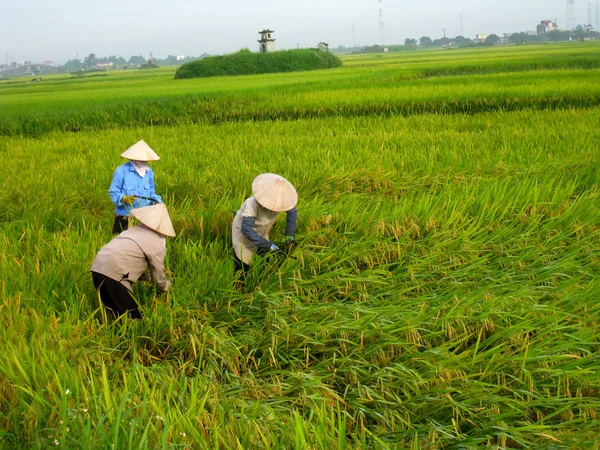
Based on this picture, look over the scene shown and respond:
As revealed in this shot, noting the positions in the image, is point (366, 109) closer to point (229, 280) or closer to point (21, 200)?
point (21, 200)

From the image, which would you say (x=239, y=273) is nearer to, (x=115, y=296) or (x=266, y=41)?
(x=115, y=296)

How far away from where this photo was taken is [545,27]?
132625mm

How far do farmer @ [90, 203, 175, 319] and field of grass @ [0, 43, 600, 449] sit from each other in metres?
0.09

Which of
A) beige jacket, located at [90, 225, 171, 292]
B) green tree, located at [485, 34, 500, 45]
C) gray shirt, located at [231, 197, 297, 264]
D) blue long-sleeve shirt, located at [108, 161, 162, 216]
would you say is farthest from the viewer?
green tree, located at [485, 34, 500, 45]

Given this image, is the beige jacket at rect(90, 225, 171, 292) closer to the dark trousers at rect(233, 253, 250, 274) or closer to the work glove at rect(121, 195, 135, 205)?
the dark trousers at rect(233, 253, 250, 274)

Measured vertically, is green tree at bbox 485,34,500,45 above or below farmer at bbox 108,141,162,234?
above

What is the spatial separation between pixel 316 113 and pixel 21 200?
21.2 feet

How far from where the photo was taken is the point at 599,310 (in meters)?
2.65

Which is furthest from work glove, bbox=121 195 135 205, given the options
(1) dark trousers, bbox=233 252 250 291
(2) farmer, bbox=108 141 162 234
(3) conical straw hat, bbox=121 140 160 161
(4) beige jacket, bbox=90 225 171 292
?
(4) beige jacket, bbox=90 225 171 292

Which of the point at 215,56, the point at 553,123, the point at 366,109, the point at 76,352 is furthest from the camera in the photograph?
the point at 215,56

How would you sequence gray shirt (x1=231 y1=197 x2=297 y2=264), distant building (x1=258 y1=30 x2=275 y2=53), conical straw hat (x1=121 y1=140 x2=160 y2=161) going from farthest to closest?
1. distant building (x1=258 y1=30 x2=275 y2=53)
2. conical straw hat (x1=121 y1=140 x2=160 y2=161)
3. gray shirt (x1=231 y1=197 x2=297 y2=264)

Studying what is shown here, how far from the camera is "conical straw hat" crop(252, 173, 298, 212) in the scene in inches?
115

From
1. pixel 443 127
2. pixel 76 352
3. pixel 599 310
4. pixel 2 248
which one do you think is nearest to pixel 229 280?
pixel 76 352

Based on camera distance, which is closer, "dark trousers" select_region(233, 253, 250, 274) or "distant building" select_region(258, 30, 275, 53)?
"dark trousers" select_region(233, 253, 250, 274)
